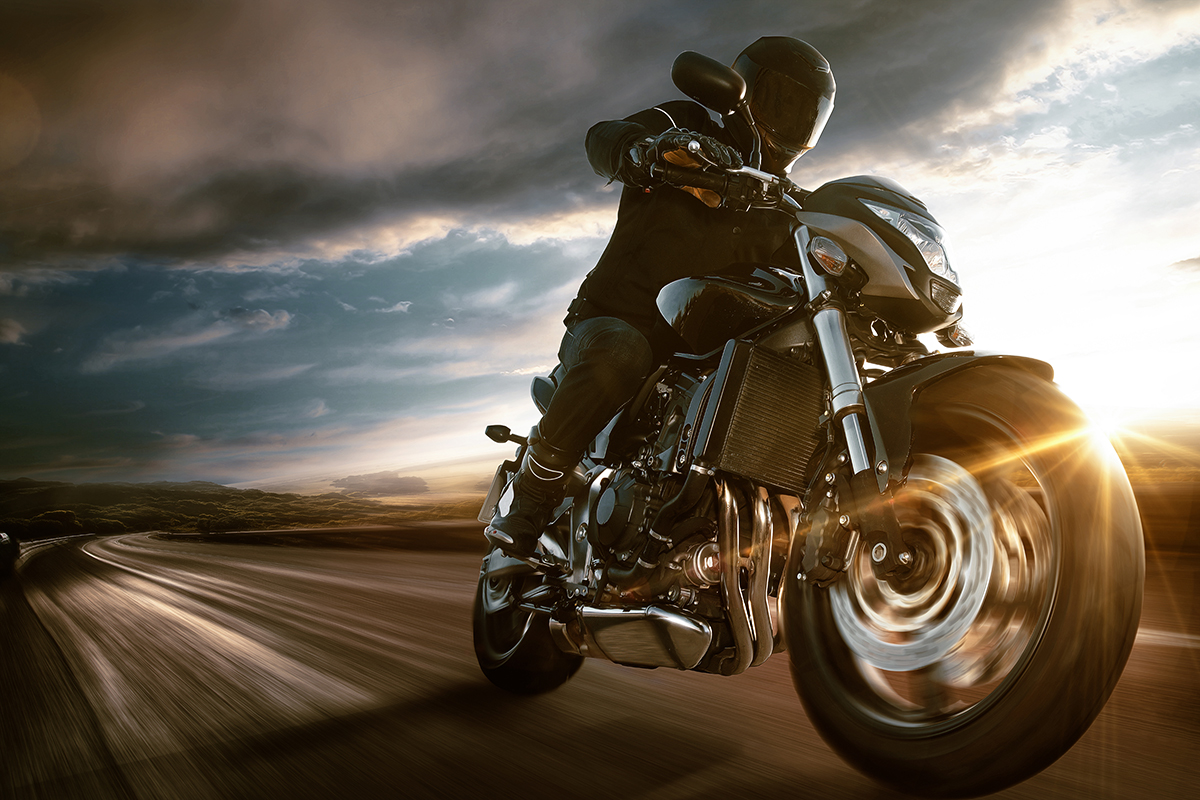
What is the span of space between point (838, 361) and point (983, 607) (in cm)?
71

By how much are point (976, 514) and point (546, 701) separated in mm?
1859

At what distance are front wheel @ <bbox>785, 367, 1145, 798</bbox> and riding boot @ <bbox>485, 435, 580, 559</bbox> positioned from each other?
1.10 m

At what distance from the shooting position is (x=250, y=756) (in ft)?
7.14

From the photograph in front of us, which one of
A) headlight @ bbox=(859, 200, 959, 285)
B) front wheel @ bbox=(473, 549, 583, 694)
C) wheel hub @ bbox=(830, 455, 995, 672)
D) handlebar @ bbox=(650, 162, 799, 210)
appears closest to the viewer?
wheel hub @ bbox=(830, 455, 995, 672)

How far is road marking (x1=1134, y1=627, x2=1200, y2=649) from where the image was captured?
304 cm

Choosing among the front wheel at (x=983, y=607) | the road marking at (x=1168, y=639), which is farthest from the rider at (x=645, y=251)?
the road marking at (x=1168, y=639)

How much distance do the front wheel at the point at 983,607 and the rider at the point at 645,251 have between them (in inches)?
39.1

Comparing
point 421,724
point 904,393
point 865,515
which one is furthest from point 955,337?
point 421,724

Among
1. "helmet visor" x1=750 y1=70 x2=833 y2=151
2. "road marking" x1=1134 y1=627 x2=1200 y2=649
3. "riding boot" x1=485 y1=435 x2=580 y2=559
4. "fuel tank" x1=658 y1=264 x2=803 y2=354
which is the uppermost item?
"helmet visor" x1=750 y1=70 x2=833 y2=151

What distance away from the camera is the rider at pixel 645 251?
7.82 ft

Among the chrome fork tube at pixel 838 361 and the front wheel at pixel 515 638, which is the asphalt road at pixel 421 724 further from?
the chrome fork tube at pixel 838 361

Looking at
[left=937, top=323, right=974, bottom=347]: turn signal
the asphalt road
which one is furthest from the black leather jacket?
the asphalt road

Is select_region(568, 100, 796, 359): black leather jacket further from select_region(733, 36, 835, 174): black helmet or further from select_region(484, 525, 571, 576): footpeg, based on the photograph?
select_region(484, 525, 571, 576): footpeg

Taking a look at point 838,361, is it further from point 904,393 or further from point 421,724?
point 421,724
